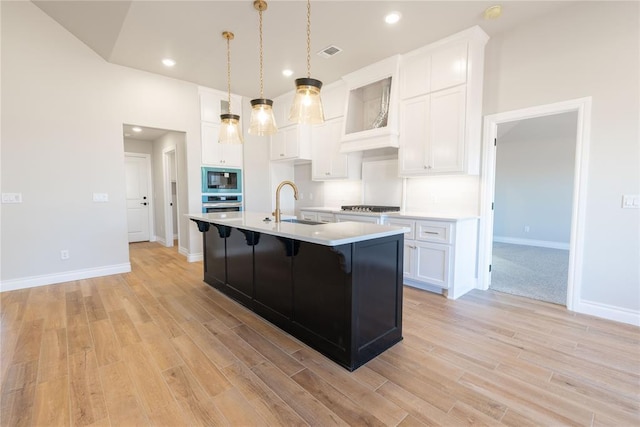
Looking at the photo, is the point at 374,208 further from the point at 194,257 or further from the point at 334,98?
the point at 194,257

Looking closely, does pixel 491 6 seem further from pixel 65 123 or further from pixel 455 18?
pixel 65 123

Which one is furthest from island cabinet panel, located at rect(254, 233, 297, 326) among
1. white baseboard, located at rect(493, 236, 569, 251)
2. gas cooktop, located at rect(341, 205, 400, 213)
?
white baseboard, located at rect(493, 236, 569, 251)

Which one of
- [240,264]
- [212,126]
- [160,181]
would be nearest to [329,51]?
[212,126]

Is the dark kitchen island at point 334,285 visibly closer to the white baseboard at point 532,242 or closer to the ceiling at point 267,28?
the ceiling at point 267,28

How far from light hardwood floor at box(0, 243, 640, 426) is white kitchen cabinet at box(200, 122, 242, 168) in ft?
9.18

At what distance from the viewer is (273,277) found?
2.54 metres

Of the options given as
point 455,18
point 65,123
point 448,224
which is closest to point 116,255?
point 65,123

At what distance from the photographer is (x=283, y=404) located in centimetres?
162

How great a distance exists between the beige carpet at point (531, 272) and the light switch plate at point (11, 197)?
581 centimetres

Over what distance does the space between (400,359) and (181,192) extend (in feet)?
15.4

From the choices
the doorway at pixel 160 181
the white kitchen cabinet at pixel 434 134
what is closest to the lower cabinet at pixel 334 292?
the white kitchen cabinet at pixel 434 134

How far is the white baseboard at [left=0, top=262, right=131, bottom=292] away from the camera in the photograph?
3.46 m

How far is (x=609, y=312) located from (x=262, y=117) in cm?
368

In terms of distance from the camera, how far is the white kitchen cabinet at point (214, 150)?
16.3 ft
